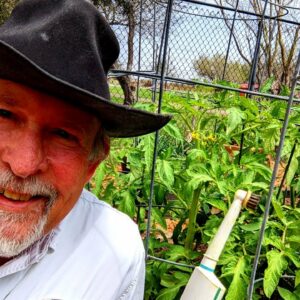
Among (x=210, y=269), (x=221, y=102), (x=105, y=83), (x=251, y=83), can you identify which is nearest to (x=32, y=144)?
(x=105, y=83)

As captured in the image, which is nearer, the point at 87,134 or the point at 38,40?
A: the point at 38,40

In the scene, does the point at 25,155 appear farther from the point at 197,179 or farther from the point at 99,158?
the point at 197,179

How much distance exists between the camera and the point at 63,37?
0.83 metres

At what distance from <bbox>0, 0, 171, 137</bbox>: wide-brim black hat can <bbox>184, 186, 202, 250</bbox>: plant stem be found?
2.07 feet

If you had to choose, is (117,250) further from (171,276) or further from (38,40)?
(38,40)

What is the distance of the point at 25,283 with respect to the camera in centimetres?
98

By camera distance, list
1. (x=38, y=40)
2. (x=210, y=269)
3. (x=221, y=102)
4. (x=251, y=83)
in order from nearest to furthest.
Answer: (x=38, y=40) < (x=210, y=269) < (x=221, y=102) < (x=251, y=83)

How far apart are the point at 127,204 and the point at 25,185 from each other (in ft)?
2.23

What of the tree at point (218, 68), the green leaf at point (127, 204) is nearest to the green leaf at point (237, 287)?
the green leaf at point (127, 204)

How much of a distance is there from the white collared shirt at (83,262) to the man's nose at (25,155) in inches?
10.2

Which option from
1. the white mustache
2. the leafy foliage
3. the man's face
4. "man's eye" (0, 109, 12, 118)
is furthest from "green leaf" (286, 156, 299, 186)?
"man's eye" (0, 109, 12, 118)

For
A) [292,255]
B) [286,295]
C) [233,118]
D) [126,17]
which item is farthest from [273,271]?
[126,17]

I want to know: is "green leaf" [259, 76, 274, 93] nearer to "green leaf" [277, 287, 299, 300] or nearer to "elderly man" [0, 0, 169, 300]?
"green leaf" [277, 287, 299, 300]

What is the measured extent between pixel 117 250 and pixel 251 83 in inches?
114
